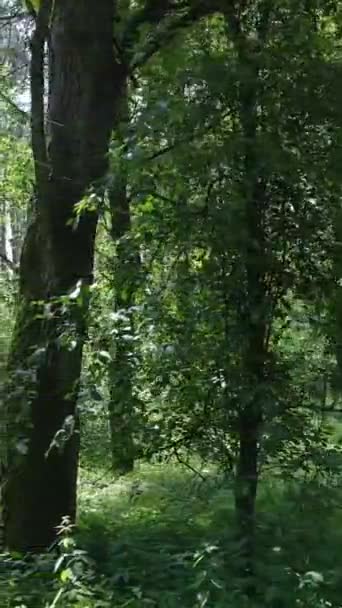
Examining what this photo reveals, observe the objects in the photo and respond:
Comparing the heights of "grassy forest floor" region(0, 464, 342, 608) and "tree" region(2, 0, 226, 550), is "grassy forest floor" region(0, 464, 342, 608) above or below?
below

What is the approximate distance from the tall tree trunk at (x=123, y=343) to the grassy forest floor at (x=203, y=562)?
1.89 feet

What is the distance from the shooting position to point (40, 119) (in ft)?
19.6

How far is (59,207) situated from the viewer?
5953 mm

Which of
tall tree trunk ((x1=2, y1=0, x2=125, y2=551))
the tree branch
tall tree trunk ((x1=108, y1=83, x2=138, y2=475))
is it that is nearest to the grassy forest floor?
tall tree trunk ((x1=2, y1=0, x2=125, y2=551))

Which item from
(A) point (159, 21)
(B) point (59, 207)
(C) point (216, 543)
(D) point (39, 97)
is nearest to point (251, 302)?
(C) point (216, 543)

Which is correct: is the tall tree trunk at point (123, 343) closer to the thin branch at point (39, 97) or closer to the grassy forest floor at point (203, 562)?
the grassy forest floor at point (203, 562)

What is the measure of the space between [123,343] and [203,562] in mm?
1187

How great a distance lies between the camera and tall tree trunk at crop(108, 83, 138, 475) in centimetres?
445

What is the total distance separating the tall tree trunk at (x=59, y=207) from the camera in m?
5.92

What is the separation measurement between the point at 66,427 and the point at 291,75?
7.48 ft

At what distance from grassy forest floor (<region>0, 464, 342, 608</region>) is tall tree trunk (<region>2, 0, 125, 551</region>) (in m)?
0.47

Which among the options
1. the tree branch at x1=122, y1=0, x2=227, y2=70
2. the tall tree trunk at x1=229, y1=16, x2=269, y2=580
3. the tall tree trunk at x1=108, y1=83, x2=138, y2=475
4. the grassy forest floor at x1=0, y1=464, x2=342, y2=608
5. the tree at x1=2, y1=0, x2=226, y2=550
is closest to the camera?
the grassy forest floor at x1=0, y1=464, x2=342, y2=608

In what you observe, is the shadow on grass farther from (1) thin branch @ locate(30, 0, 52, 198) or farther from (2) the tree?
(1) thin branch @ locate(30, 0, 52, 198)

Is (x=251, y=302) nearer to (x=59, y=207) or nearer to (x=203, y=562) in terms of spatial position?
(x=203, y=562)
